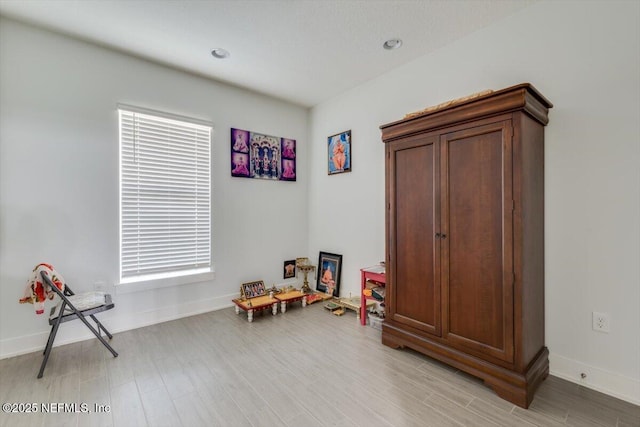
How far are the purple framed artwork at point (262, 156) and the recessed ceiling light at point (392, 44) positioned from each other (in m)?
1.83

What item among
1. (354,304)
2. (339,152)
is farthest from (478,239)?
(339,152)

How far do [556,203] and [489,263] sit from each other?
732 mm

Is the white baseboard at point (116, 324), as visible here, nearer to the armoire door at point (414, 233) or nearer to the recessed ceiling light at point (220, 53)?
the armoire door at point (414, 233)

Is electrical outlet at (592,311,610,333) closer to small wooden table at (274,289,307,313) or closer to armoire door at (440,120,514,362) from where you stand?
armoire door at (440,120,514,362)

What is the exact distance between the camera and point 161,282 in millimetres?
2914

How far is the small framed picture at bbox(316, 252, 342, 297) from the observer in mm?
3627

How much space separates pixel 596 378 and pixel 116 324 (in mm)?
3954

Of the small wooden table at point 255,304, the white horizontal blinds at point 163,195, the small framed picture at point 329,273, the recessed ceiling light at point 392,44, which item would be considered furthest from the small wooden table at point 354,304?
the recessed ceiling light at point 392,44

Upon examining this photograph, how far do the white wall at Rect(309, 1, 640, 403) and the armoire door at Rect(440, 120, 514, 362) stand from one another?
0.57m

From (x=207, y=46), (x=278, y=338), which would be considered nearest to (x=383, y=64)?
(x=207, y=46)

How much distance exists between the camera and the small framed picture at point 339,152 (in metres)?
3.51

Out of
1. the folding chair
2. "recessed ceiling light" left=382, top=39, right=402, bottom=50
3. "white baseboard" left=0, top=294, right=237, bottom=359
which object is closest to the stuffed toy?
the folding chair

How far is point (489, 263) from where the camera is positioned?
182 centimetres

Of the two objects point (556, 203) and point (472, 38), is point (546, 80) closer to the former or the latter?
point (472, 38)
